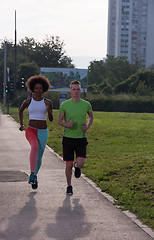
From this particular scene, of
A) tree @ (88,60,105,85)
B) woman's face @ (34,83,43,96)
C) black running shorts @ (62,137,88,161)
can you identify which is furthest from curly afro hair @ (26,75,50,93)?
tree @ (88,60,105,85)

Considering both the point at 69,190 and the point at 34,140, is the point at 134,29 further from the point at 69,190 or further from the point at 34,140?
the point at 69,190

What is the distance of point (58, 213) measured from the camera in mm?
6613

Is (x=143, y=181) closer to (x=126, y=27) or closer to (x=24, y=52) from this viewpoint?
(x=24, y=52)

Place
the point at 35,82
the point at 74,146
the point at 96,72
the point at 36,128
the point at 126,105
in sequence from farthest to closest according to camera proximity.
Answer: the point at 96,72, the point at 126,105, the point at 35,82, the point at 36,128, the point at 74,146

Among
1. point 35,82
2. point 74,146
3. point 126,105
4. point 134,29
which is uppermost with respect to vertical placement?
Result: point 134,29

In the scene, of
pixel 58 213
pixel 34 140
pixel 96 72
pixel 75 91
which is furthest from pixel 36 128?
pixel 96 72

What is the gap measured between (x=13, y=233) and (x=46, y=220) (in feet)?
2.30

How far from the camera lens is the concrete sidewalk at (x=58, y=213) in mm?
5633

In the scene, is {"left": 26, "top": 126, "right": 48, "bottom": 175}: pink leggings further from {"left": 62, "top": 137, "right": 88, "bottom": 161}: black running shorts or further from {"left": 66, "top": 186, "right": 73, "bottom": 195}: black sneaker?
{"left": 66, "top": 186, "right": 73, "bottom": 195}: black sneaker

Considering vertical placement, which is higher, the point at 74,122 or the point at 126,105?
the point at 74,122

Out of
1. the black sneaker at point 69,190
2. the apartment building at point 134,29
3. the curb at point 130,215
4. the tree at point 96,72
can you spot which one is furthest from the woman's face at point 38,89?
the apartment building at point 134,29

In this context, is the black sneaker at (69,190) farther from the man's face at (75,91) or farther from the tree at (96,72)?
the tree at (96,72)

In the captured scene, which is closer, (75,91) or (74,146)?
(75,91)

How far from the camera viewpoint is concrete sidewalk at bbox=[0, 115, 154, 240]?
5.63m
